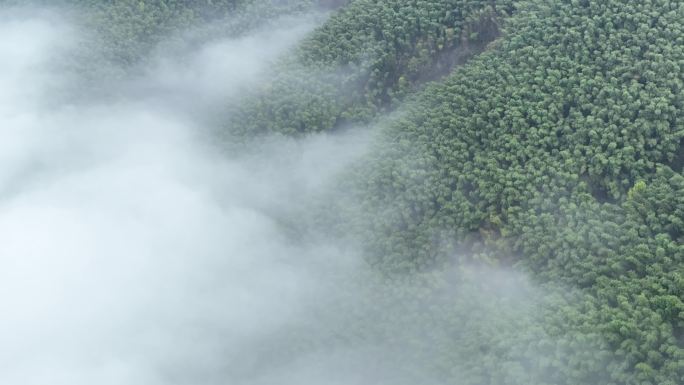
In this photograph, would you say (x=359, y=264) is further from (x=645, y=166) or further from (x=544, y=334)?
(x=645, y=166)

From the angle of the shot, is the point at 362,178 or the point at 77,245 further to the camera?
the point at 77,245

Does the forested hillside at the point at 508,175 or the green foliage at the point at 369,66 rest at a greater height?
the green foliage at the point at 369,66

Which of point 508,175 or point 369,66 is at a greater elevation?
point 369,66

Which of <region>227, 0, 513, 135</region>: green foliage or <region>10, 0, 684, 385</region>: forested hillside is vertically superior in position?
<region>227, 0, 513, 135</region>: green foliage

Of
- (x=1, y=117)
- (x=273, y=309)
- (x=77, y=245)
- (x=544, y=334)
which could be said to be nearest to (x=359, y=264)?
(x=273, y=309)

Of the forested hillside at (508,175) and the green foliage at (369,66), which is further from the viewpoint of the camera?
the green foliage at (369,66)

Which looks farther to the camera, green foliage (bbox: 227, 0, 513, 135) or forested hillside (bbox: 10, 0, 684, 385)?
green foliage (bbox: 227, 0, 513, 135)

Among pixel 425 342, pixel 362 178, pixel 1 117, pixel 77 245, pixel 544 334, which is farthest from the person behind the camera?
pixel 1 117

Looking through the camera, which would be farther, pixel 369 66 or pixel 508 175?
pixel 369 66
